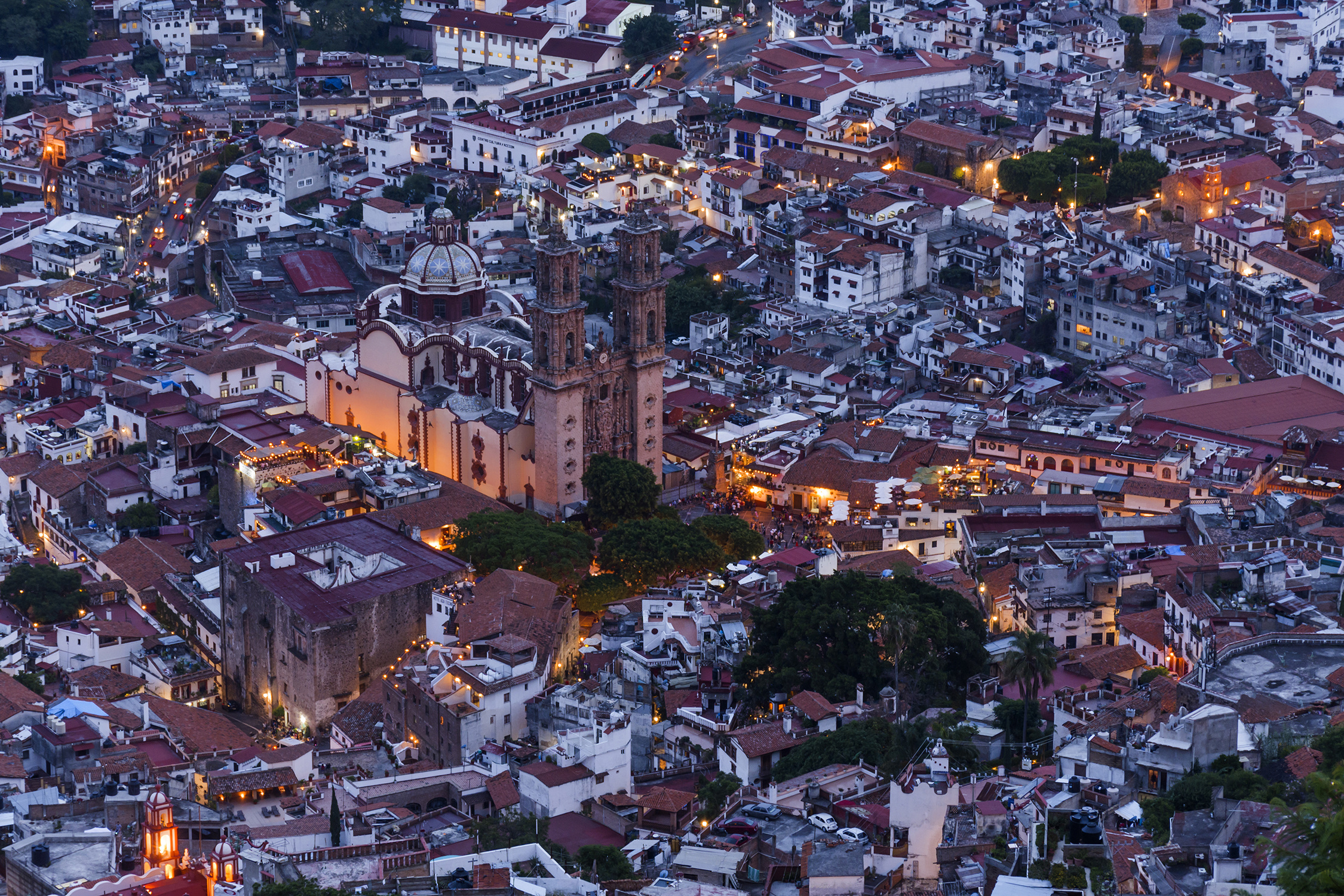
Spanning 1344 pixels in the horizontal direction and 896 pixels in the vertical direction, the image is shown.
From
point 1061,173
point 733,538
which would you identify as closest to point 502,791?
point 733,538

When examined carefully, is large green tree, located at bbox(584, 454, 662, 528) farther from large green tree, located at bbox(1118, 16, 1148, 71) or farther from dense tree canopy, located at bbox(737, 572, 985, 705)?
large green tree, located at bbox(1118, 16, 1148, 71)

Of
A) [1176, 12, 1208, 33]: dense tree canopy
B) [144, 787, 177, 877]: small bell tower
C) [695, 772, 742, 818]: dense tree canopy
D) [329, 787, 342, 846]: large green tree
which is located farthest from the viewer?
[1176, 12, 1208, 33]: dense tree canopy

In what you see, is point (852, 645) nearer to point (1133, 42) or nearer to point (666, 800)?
point (666, 800)

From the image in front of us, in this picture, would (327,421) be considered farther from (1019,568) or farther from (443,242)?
(1019,568)

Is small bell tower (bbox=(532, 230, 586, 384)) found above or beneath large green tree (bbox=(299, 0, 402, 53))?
above

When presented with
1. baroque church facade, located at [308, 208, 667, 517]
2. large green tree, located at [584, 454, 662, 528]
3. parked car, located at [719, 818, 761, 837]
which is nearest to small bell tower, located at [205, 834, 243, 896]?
parked car, located at [719, 818, 761, 837]

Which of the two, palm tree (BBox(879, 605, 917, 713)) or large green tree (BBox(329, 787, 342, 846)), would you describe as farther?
palm tree (BBox(879, 605, 917, 713))
